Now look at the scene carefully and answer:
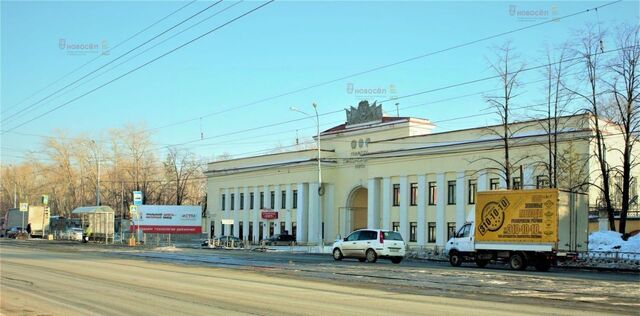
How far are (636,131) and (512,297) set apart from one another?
29092 mm

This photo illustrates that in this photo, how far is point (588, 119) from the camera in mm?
46781

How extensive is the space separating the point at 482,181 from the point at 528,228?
23.4 meters

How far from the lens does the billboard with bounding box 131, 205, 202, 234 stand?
58.8m

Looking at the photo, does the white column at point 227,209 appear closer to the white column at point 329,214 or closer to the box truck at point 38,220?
the white column at point 329,214

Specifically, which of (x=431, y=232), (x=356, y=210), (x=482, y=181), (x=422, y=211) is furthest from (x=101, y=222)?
(x=482, y=181)

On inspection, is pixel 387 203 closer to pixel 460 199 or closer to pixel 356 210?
pixel 356 210

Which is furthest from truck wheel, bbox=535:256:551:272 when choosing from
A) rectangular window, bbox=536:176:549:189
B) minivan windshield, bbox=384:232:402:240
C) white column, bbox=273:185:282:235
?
white column, bbox=273:185:282:235

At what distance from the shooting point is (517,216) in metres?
30.8

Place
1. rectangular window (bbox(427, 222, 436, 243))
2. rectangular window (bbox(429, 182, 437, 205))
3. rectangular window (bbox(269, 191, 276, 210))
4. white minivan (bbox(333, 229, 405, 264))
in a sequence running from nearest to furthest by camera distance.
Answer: white minivan (bbox(333, 229, 405, 264)), rectangular window (bbox(427, 222, 436, 243)), rectangular window (bbox(429, 182, 437, 205)), rectangular window (bbox(269, 191, 276, 210))

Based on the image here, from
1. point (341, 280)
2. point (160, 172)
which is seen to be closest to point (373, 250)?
point (341, 280)

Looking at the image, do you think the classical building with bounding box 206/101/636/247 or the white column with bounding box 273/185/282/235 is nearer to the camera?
the classical building with bounding box 206/101/636/247

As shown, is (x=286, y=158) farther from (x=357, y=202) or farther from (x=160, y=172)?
(x=160, y=172)

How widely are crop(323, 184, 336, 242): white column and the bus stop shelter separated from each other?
2188 centimetres

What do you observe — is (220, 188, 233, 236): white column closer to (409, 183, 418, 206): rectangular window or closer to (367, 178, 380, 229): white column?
(367, 178, 380, 229): white column
